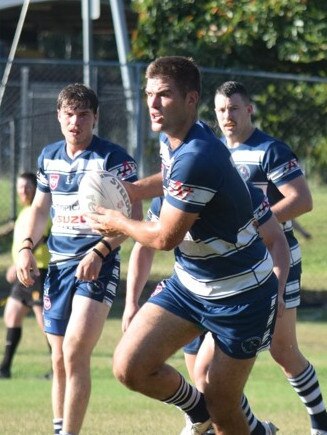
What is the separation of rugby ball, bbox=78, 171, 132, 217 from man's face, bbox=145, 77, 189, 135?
51cm

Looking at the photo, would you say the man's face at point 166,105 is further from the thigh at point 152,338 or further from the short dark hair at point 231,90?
the short dark hair at point 231,90

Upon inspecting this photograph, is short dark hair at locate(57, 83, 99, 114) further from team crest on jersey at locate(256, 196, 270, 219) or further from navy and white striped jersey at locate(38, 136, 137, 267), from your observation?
team crest on jersey at locate(256, 196, 270, 219)

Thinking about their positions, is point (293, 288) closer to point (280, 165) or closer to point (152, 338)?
point (280, 165)

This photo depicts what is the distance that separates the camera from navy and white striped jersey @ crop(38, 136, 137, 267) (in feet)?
25.9

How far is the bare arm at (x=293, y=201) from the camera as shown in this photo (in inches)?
317

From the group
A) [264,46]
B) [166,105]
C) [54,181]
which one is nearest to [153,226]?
[166,105]

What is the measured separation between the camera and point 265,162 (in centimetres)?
827

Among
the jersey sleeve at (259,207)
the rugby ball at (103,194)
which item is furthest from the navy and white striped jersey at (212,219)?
the jersey sleeve at (259,207)

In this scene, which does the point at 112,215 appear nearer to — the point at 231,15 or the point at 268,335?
the point at 268,335

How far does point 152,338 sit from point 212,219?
27.4 inches

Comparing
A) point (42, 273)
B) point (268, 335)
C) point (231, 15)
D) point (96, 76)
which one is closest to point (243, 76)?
point (231, 15)

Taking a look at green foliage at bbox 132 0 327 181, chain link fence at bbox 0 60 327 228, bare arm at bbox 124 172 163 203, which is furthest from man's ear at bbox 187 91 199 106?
green foliage at bbox 132 0 327 181

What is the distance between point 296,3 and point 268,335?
34.1 feet

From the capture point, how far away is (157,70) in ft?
20.9
